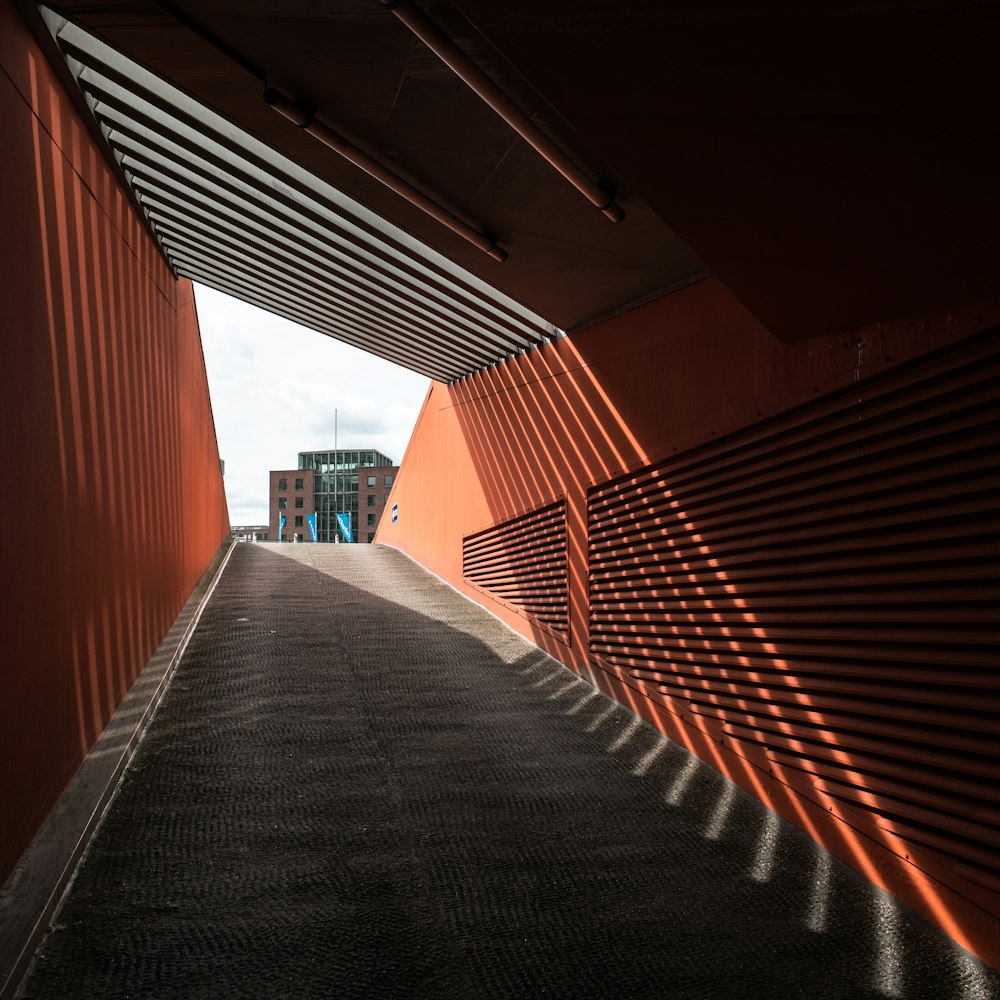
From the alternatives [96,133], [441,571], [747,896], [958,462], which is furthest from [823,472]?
[441,571]

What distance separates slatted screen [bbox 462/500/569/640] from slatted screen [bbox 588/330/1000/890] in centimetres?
241

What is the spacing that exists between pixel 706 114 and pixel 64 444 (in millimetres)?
3265

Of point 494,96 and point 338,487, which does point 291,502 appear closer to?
point 338,487

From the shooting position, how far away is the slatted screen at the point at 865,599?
328 cm

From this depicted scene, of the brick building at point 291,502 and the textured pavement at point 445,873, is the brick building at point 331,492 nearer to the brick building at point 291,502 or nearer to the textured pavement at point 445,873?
the brick building at point 291,502

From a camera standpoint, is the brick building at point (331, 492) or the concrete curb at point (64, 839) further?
the brick building at point (331, 492)

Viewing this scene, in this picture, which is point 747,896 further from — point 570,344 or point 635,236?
point 570,344

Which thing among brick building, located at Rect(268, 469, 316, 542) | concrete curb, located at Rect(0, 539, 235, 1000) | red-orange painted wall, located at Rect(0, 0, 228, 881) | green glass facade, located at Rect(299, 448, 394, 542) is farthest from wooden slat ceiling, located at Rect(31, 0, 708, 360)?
brick building, located at Rect(268, 469, 316, 542)

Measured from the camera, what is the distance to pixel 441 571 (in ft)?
43.3

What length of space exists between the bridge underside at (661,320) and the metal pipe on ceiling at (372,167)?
0.02 m

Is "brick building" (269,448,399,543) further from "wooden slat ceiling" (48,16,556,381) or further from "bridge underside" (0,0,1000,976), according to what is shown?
"bridge underside" (0,0,1000,976)

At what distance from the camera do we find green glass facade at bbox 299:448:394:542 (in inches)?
3044

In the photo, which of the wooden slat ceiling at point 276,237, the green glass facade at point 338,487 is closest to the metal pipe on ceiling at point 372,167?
the wooden slat ceiling at point 276,237

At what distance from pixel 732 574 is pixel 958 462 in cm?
184
